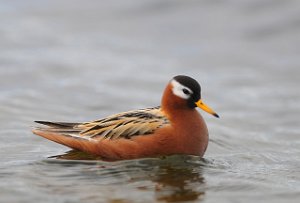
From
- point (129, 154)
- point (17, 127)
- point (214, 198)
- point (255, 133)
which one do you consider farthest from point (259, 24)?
point (214, 198)

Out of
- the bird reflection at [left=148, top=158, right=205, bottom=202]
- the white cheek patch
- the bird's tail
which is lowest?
the bird reflection at [left=148, top=158, right=205, bottom=202]

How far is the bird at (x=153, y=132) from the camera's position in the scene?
10836mm

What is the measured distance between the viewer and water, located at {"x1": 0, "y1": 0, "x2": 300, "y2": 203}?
9.92 m

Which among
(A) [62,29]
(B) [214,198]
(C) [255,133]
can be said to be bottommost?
(B) [214,198]

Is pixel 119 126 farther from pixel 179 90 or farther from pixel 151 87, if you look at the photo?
pixel 151 87

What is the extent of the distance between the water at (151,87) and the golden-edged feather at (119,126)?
39 cm

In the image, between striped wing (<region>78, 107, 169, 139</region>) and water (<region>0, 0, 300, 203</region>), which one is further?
striped wing (<region>78, 107, 169, 139</region>)

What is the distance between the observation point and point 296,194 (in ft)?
31.6

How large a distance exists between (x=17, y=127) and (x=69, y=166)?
2.82 metres

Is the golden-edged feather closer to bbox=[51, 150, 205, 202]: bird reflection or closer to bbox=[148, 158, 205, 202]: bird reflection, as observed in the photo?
bbox=[51, 150, 205, 202]: bird reflection

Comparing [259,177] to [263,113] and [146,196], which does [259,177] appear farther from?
[263,113]

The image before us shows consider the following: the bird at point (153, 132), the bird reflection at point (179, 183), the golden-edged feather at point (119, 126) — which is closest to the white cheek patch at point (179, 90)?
the bird at point (153, 132)

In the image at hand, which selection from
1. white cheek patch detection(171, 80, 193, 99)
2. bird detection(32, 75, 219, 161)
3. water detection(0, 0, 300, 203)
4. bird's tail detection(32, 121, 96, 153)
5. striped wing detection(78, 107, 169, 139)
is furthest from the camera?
bird's tail detection(32, 121, 96, 153)

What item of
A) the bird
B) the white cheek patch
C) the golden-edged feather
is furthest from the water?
the white cheek patch
